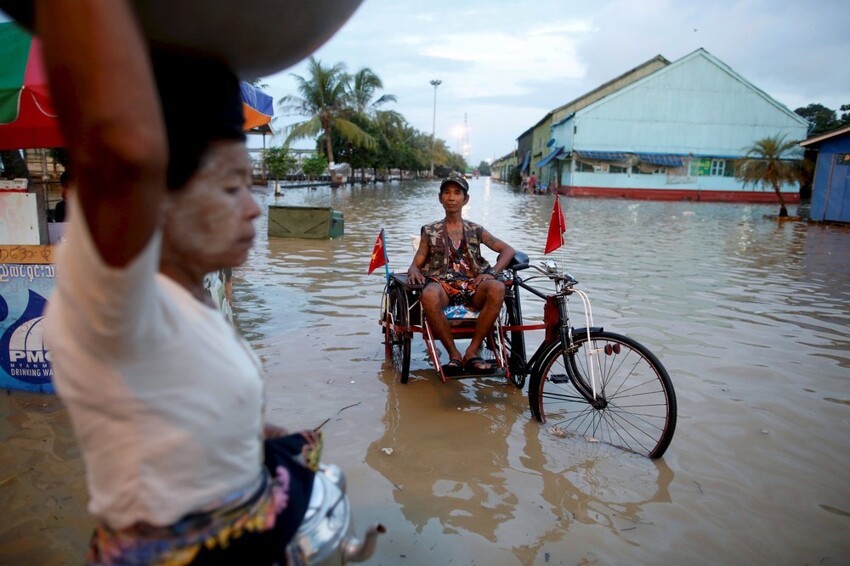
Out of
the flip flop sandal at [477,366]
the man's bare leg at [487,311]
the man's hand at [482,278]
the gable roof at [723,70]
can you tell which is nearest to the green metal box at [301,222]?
the man's hand at [482,278]

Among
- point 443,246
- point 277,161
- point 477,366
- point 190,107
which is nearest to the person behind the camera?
point 190,107

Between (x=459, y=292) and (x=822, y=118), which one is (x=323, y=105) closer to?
(x=459, y=292)

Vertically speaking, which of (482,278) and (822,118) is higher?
(822,118)

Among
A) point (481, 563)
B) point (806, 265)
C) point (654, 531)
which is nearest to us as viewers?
point (481, 563)

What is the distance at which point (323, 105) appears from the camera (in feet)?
111

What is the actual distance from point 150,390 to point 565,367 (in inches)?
124

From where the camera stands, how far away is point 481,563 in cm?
250

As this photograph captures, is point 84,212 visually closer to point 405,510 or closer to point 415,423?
point 405,510

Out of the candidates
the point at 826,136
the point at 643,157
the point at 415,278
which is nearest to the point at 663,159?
the point at 643,157

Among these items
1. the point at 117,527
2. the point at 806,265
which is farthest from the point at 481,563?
the point at 806,265

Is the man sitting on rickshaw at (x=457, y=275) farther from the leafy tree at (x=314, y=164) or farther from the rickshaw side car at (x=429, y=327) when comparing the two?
the leafy tree at (x=314, y=164)

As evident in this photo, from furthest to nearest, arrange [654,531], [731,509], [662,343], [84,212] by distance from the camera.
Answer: [662,343]
[731,509]
[654,531]
[84,212]

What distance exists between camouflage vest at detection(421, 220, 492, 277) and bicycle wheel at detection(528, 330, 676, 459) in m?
1.13

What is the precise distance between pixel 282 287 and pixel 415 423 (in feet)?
Answer: 14.1
